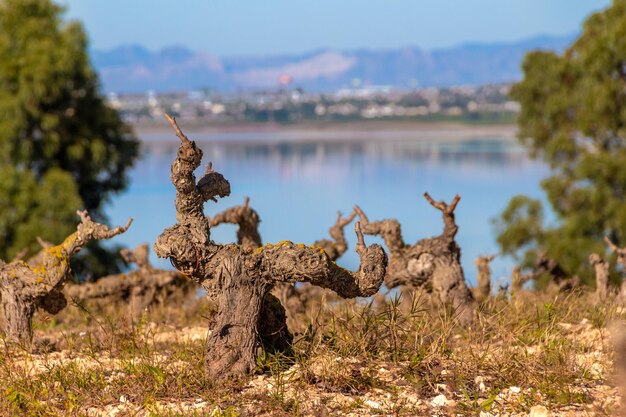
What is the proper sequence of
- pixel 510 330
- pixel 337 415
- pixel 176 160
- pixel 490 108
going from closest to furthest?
pixel 337 415 → pixel 176 160 → pixel 510 330 → pixel 490 108

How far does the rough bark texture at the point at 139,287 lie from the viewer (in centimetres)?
1212

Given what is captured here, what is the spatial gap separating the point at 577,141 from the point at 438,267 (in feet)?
80.2

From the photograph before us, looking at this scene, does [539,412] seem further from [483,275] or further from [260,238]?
[483,275]

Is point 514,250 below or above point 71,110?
below

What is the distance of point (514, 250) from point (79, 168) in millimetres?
14763

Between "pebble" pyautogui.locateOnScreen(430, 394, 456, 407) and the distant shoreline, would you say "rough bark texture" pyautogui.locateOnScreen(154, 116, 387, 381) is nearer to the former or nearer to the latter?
"pebble" pyautogui.locateOnScreen(430, 394, 456, 407)

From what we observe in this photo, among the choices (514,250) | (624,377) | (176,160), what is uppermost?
(176,160)

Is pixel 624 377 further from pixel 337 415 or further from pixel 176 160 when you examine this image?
pixel 176 160

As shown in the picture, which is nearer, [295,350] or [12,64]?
[295,350]

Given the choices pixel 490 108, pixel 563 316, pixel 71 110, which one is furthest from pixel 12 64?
pixel 490 108

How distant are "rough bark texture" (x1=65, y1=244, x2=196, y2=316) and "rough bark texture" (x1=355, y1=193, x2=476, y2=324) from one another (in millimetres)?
3346

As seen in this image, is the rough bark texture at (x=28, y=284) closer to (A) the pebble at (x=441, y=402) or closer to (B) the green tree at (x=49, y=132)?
(A) the pebble at (x=441, y=402)

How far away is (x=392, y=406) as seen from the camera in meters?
6.70

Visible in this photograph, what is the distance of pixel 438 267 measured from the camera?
374 inches
